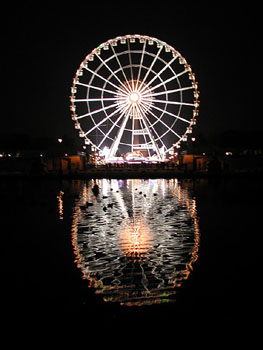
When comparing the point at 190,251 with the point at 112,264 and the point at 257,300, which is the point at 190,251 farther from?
the point at 257,300

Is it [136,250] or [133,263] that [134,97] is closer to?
[136,250]

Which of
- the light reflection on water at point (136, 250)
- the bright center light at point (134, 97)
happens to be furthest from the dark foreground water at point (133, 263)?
the bright center light at point (134, 97)

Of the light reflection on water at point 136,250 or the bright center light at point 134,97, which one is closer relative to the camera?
the light reflection on water at point 136,250

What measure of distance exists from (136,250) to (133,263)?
0.82 meters

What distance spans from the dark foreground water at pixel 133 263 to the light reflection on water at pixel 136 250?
0.01 m

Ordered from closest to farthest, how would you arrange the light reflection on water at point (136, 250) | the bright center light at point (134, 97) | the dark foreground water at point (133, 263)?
1. the dark foreground water at point (133, 263)
2. the light reflection on water at point (136, 250)
3. the bright center light at point (134, 97)

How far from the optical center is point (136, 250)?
7762 mm

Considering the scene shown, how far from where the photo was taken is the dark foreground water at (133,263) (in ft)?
16.6

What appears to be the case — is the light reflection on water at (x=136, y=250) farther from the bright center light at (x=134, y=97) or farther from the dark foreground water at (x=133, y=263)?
the bright center light at (x=134, y=97)

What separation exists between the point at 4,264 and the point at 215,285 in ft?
10.4

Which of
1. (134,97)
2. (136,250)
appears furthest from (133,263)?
(134,97)

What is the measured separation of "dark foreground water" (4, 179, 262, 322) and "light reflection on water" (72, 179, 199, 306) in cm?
1

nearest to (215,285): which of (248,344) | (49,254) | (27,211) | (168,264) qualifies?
(168,264)

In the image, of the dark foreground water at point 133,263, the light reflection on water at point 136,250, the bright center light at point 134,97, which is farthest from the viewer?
the bright center light at point 134,97
